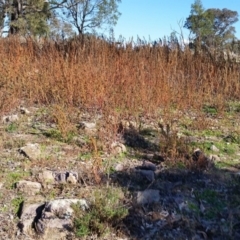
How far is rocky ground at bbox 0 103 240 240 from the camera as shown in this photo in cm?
254

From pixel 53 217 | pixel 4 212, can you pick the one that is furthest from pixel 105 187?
pixel 4 212

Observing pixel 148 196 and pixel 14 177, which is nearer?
pixel 148 196

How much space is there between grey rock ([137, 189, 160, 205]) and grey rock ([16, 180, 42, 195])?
0.82 m

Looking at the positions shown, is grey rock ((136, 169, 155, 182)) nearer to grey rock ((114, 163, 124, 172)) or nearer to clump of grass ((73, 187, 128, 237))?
grey rock ((114, 163, 124, 172))

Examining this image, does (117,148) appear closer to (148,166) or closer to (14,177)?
(148,166)

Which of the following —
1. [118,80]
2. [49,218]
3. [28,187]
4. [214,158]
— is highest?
[118,80]

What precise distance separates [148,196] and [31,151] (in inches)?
50.0

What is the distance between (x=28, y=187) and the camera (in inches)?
114

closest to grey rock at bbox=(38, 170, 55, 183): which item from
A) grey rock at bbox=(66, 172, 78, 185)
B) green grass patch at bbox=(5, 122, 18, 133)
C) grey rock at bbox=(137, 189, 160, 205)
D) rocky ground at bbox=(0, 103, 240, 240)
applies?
rocky ground at bbox=(0, 103, 240, 240)

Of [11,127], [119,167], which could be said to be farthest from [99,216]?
[11,127]

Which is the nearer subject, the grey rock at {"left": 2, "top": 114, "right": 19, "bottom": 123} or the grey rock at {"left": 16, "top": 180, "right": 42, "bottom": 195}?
A: the grey rock at {"left": 16, "top": 180, "right": 42, "bottom": 195}

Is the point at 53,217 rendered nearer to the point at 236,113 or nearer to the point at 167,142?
the point at 167,142

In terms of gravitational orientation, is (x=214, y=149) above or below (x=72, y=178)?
above

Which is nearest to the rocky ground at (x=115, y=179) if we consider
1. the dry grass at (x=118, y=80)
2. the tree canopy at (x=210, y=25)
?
the dry grass at (x=118, y=80)
